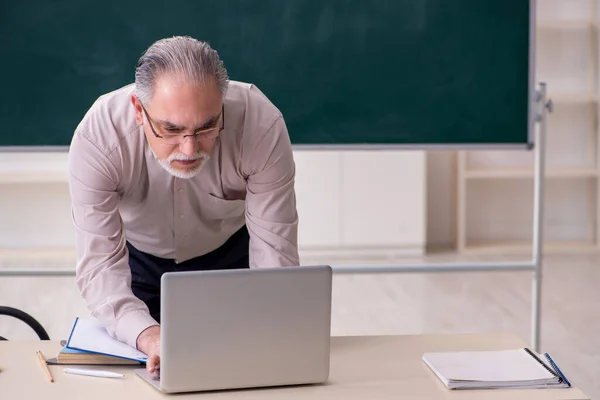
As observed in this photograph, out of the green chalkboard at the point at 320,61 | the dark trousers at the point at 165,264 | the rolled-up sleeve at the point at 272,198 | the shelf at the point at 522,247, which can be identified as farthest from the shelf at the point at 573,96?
the rolled-up sleeve at the point at 272,198

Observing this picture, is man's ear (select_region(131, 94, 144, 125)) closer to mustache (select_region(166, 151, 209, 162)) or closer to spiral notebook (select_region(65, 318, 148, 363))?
mustache (select_region(166, 151, 209, 162))

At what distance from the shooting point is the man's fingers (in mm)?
1700

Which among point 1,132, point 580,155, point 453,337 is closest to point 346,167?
point 580,155

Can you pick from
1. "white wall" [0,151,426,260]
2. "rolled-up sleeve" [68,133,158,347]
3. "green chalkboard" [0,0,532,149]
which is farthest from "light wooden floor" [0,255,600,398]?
"rolled-up sleeve" [68,133,158,347]

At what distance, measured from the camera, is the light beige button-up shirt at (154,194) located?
2.00 metres

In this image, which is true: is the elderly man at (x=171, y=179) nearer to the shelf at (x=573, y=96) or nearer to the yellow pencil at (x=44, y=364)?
the yellow pencil at (x=44, y=364)

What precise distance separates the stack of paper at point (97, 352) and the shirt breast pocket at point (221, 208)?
0.52m

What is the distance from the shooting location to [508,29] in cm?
304

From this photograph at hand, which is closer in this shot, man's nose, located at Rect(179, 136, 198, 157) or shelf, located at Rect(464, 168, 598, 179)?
man's nose, located at Rect(179, 136, 198, 157)

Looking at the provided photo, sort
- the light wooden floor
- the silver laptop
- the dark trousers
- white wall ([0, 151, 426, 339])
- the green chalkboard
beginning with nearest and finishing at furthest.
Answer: the silver laptop < the dark trousers < the green chalkboard < the light wooden floor < white wall ([0, 151, 426, 339])

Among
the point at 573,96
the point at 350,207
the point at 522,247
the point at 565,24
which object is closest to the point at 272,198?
the point at 350,207

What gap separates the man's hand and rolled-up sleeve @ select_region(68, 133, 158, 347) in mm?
127

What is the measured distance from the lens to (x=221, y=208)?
7.64ft

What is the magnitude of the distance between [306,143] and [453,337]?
1232mm
